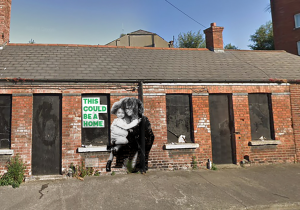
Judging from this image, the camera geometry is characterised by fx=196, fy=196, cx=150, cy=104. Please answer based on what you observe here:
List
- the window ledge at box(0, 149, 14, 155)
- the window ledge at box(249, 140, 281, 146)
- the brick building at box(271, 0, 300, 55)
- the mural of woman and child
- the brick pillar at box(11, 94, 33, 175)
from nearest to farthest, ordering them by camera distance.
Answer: the window ledge at box(0, 149, 14, 155), the brick pillar at box(11, 94, 33, 175), the mural of woman and child, the window ledge at box(249, 140, 281, 146), the brick building at box(271, 0, 300, 55)

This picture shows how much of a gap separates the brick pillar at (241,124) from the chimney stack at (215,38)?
14.1ft

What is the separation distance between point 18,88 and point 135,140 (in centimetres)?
460

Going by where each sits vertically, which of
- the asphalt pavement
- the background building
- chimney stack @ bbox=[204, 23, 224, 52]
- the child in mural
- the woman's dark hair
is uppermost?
the background building

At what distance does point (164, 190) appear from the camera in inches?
224

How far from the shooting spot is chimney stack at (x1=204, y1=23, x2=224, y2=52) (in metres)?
11.4

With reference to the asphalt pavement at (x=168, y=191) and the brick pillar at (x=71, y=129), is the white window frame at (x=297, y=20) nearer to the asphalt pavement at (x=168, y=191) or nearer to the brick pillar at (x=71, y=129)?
the asphalt pavement at (x=168, y=191)

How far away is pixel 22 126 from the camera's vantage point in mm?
6879

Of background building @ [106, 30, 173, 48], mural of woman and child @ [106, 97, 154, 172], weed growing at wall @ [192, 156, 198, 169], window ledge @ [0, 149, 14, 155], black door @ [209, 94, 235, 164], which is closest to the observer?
window ledge @ [0, 149, 14, 155]

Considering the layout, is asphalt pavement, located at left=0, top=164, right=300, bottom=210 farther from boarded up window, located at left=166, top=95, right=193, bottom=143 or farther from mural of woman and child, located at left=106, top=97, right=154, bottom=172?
boarded up window, located at left=166, top=95, right=193, bottom=143

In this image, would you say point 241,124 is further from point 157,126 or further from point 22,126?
point 22,126

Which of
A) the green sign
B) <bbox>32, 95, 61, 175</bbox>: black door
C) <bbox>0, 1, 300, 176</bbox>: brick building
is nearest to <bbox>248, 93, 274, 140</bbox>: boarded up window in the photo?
<bbox>0, 1, 300, 176</bbox>: brick building

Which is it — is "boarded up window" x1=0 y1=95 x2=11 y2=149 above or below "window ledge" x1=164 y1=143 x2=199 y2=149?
above

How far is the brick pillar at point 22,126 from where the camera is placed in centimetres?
676

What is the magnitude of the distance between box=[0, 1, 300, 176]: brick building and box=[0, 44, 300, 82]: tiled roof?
0.04 m
